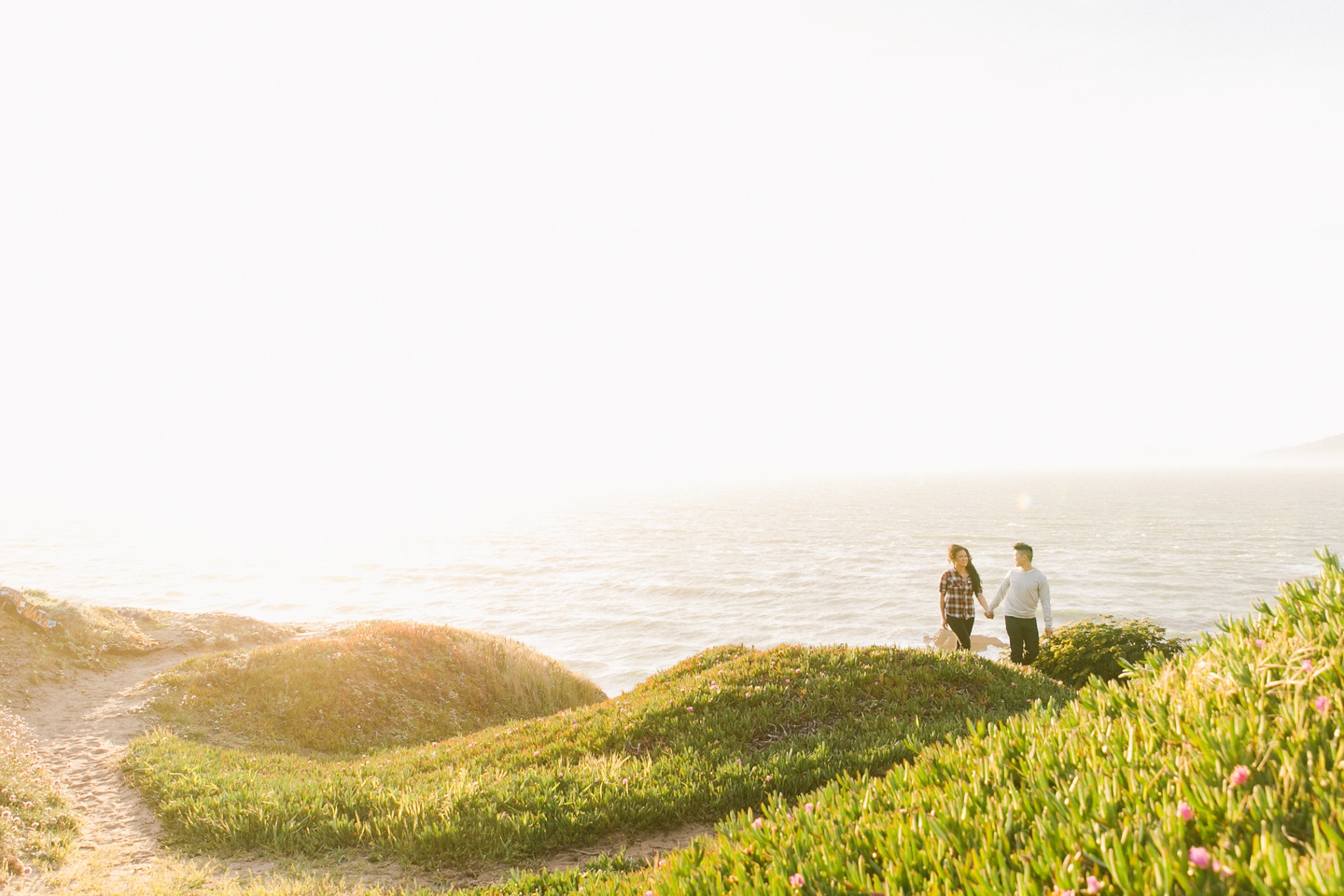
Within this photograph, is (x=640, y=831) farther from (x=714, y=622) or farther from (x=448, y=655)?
(x=714, y=622)

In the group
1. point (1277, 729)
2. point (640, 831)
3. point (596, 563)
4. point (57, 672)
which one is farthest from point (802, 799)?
point (596, 563)

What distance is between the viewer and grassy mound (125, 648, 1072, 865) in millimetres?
8156

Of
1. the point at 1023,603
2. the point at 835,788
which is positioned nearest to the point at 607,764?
the point at 835,788

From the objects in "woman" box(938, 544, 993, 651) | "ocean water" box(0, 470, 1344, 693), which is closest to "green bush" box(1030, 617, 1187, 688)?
"woman" box(938, 544, 993, 651)

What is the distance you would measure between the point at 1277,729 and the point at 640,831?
22.0 feet

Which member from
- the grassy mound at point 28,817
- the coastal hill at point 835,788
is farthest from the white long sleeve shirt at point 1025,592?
the grassy mound at point 28,817

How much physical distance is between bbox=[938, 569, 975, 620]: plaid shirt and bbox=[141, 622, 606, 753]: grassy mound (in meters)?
12.2

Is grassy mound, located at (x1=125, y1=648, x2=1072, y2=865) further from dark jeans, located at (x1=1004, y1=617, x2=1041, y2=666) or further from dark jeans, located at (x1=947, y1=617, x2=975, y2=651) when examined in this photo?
dark jeans, located at (x1=947, y1=617, x2=975, y2=651)

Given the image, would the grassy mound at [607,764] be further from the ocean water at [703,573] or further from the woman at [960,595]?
the ocean water at [703,573]

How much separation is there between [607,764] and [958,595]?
879 cm

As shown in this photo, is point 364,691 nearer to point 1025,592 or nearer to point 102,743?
point 102,743

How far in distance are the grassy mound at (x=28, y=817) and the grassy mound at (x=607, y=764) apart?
1146 mm

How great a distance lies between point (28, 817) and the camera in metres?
9.43

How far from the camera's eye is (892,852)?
3.54m
